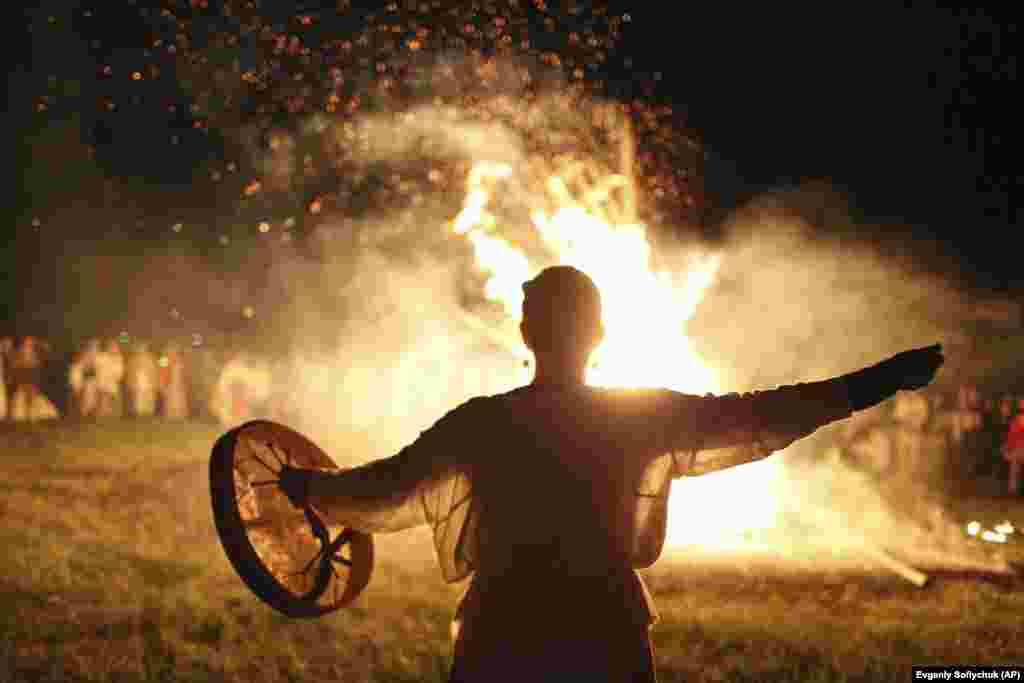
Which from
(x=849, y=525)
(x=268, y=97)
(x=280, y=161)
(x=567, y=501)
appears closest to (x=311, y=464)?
(x=567, y=501)

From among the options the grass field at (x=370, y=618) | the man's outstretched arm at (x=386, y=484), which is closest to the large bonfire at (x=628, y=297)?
the grass field at (x=370, y=618)

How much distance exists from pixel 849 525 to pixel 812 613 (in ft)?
12.9

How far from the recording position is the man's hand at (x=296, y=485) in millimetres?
2441

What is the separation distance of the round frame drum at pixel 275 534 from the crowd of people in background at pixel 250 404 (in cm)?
1273

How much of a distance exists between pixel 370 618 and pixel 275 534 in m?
4.05

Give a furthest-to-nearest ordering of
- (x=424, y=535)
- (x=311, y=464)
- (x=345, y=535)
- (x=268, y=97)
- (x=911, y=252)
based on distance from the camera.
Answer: (x=911, y=252) → (x=268, y=97) → (x=424, y=535) → (x=311, y=464) → (x=345, y=535)

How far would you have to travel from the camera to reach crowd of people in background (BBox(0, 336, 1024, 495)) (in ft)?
47.7

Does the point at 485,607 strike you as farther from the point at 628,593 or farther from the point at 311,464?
the point at 311,464

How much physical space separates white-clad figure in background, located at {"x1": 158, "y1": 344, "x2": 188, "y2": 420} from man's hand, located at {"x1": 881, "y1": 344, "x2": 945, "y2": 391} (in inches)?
753

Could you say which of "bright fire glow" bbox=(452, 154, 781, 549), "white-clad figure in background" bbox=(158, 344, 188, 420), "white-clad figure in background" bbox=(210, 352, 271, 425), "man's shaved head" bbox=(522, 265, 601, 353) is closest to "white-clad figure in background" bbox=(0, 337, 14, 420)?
"white-clad figure in background" bbox=(158, 344, 188, 420)

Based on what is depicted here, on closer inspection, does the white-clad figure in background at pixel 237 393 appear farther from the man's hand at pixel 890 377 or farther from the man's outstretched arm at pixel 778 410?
the man's hand at pixel 890 377

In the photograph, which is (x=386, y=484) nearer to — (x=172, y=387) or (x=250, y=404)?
(x=250, y=404)

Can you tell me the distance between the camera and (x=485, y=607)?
2.22 metres

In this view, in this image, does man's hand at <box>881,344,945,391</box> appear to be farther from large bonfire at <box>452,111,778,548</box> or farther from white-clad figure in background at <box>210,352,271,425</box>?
white-clad figure in background at <box>210,352,271,425</box>
